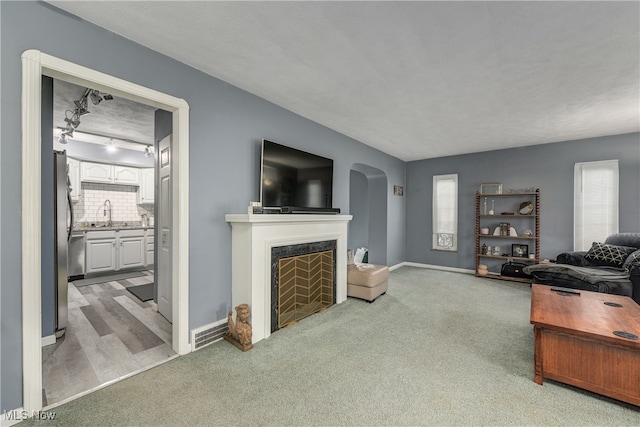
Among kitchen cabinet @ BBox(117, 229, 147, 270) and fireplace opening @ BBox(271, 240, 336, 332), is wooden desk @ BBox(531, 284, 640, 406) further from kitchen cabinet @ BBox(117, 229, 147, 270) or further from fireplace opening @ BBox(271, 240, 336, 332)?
kitchen cabinet @ BBox(117, 229, 147, 270)

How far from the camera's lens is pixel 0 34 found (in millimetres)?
1538

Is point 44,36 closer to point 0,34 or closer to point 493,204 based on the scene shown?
point 0,34

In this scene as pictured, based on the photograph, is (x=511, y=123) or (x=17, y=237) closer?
(x=17, y=237)

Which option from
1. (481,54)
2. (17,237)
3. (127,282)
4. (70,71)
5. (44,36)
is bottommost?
(127,282)

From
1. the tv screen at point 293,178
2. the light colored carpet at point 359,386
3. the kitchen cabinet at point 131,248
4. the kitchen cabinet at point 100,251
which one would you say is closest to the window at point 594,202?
the light colored carpet at point 359,386

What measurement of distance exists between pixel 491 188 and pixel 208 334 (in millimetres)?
5672

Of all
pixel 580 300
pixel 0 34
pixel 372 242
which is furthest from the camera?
pixel 372 242

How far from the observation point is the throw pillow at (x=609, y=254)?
3.70 m

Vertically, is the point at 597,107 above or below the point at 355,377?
above

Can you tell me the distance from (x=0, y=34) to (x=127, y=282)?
13.9 ft

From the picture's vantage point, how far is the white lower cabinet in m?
4.98

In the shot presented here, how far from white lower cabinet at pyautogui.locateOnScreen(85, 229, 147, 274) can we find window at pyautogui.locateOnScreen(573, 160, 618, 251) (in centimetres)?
839

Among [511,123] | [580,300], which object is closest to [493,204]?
[511,123]

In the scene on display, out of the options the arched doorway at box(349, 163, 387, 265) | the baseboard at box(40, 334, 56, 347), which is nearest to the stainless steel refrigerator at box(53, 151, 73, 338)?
the baseboard at box(40, 334, 56, 347)
